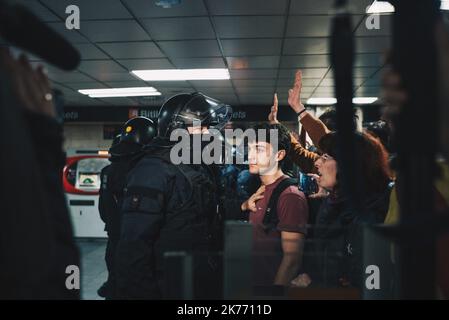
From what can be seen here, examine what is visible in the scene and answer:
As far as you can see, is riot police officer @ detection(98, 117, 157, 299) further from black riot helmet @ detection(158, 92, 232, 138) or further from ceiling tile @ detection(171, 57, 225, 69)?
ceiling tile @ detection(171, 57, 225, 69)

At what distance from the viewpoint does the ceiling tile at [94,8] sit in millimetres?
3910

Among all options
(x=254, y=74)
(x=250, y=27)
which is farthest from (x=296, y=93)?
(x=254, y=74)

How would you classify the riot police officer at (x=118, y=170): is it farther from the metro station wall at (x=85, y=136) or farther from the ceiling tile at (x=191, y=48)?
the metro station wall at (x=85, y=136)

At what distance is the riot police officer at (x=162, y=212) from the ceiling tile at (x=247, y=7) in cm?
221

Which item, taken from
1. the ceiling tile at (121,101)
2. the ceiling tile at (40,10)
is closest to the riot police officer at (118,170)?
the ceiling tile at (40,10)

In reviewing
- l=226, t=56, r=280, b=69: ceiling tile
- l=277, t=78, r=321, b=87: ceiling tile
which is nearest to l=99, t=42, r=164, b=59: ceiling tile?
l=226, t=56, r=280, b=69: ceiling tile

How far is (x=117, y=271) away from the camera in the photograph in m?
1.64

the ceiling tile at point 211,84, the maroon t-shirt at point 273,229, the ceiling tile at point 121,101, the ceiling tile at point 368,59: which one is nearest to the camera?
the maroon t-shirt at point 273,229

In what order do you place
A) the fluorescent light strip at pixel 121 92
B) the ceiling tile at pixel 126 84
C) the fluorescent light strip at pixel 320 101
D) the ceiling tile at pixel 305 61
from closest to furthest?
1. the ceiling tile at pixel 305 61
2. the ceiling tile at pixel 126 84
3. the fluorescent light strip at pixel 121 92
4. the fluorescent light strip at pixel 320 101

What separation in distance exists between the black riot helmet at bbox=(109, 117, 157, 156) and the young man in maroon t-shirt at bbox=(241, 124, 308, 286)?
2.82ft

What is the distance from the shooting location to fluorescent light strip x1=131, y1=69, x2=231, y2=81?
21.6 feet
